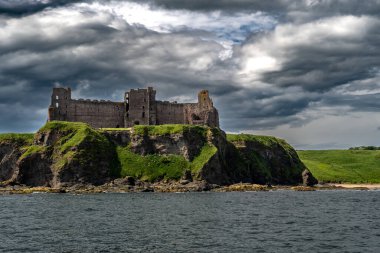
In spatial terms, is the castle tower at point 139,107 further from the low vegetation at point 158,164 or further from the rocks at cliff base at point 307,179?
the rocks at cliff base at point 307,179

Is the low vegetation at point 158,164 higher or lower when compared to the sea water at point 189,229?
higher

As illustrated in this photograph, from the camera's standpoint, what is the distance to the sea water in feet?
157

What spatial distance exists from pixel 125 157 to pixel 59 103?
35330mm

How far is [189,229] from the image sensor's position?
59.4m

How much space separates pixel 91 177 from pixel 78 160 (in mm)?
7128

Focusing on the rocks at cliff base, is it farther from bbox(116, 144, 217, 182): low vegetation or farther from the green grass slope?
bbox(116, 144, 217, 182): low vegetation

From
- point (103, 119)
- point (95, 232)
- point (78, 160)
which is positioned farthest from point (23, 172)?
point (95, 232)

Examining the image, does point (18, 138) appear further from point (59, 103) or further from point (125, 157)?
point (125, 157)

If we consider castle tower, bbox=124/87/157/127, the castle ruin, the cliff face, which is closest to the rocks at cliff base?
the cliff face

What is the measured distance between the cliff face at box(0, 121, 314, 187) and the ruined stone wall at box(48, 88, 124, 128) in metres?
10.9

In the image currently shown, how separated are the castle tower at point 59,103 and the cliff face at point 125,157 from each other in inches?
375

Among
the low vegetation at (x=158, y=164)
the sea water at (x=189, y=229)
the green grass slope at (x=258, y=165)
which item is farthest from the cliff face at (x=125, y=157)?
the sea water at (x=189, y=229)

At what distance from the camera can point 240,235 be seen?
54.7 meters

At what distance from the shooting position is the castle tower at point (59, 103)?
181 m
